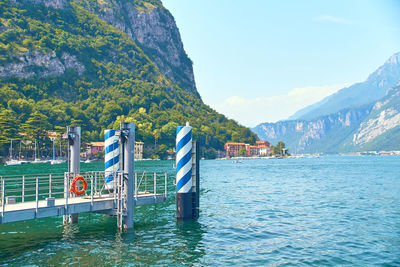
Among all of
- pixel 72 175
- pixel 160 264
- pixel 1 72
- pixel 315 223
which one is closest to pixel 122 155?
pixel 72 175

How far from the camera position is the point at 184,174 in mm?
20938

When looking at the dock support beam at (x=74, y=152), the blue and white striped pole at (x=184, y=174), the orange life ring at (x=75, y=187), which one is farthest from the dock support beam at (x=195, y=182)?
the dock support beam at (x=74, y=152)

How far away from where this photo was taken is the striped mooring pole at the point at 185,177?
2097cm

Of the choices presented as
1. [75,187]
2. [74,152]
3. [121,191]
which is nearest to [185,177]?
[121,191]

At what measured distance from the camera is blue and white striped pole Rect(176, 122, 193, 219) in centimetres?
2097

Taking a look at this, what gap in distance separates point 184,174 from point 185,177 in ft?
0.61

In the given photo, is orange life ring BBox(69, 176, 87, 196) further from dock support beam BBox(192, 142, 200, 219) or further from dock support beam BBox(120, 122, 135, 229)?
dock support beam BBox(192, 142, 200, 219)

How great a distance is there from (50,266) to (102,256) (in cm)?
216

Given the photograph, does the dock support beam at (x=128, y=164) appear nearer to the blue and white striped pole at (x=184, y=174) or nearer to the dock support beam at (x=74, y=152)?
the blue and white striped pole at (x=184, y=174)

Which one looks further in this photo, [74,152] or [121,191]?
[74,152]

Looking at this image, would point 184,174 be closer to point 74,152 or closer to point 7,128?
point 74,152

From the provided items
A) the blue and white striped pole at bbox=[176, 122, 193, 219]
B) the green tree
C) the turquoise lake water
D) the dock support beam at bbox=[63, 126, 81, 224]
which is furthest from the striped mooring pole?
the green tree

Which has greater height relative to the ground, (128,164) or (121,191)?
(128,164)

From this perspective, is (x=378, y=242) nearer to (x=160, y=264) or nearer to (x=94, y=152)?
(x=160, y=264)
